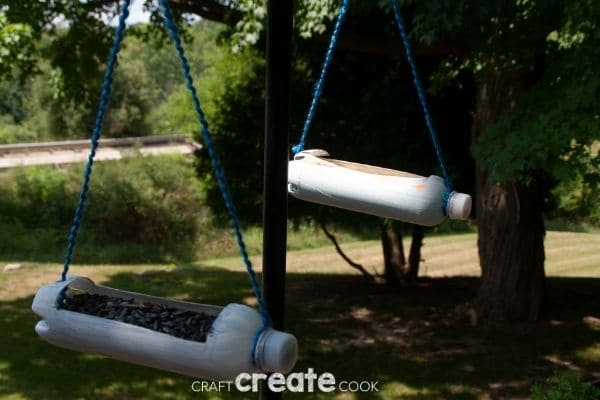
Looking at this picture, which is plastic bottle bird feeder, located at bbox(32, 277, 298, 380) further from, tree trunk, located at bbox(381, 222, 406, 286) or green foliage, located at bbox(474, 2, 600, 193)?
tree trunk, located at bbox(381, 222, 406, 286)

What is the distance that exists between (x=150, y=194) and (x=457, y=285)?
871cm

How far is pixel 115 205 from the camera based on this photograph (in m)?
16.8

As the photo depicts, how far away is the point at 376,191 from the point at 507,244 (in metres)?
5.33

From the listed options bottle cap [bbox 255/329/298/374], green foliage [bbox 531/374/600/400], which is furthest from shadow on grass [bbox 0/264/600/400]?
bottle cap [bbox 255/329/298/374]

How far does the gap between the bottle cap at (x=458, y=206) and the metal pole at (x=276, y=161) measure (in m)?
0.65

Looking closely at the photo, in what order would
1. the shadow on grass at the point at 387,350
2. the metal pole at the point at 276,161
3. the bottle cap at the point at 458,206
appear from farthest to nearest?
the shadow on grass at the point at 387,350, the bottle cap at the point at 458,206, the metal pole at the point at 276,161

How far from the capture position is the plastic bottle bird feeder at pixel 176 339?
1994 mm

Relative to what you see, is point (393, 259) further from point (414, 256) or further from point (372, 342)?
point (372, 342)

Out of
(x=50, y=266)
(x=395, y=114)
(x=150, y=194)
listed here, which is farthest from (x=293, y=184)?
(x=150, y=194)

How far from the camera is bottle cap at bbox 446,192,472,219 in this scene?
271 cm

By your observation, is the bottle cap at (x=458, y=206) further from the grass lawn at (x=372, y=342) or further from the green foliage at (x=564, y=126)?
the grass lawn at (x=372, y=342)

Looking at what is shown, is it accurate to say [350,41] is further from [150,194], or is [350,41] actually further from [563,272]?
[150,194]

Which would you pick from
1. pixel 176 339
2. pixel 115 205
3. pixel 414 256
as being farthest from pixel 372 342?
pixel 115 205

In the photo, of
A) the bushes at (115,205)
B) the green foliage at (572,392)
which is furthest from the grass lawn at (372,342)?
the bushes at (115,205)
